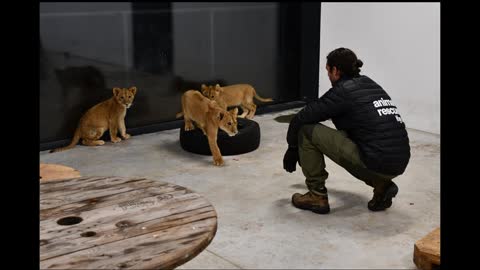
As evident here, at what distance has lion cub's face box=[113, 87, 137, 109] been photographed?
5.73 metres

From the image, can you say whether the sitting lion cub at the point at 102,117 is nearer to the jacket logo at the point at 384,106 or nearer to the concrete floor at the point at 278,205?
the concrete floor at the point at 278,205

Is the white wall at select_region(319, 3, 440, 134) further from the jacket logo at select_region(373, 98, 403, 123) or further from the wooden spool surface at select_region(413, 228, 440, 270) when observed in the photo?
the wooden spool surface at select_region(413, 228, 440, 270)

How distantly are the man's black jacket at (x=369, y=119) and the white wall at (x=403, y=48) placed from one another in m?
2.34

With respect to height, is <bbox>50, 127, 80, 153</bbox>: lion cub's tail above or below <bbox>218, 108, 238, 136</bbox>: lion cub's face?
below

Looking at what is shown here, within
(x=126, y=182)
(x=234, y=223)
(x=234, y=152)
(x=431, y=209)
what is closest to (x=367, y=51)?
(x=234, y=152)

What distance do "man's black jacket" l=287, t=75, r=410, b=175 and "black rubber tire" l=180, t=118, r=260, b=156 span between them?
60.7 inches

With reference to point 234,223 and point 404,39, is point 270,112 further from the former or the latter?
point 234,223

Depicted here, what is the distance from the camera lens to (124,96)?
18.8 ft

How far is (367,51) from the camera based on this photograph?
6.73 metres

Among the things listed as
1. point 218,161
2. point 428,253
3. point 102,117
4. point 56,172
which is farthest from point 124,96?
point 428,253

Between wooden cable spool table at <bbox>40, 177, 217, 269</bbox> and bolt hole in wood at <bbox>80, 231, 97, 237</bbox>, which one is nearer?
wooden cable spool table at <bbox>40, 177, 217, 269</bbox>

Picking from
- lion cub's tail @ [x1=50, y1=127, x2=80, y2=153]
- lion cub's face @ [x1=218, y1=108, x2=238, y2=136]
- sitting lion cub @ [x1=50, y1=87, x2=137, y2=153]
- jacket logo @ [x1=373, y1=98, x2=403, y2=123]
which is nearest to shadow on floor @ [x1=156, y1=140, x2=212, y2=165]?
lion cub's face @ [x1=218, y1=108, x2=238, y2=136]

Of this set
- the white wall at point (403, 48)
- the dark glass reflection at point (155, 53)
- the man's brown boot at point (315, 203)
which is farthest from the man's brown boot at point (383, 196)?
the dark glass reflection at point (155, 53)

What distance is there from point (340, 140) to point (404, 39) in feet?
8.80
